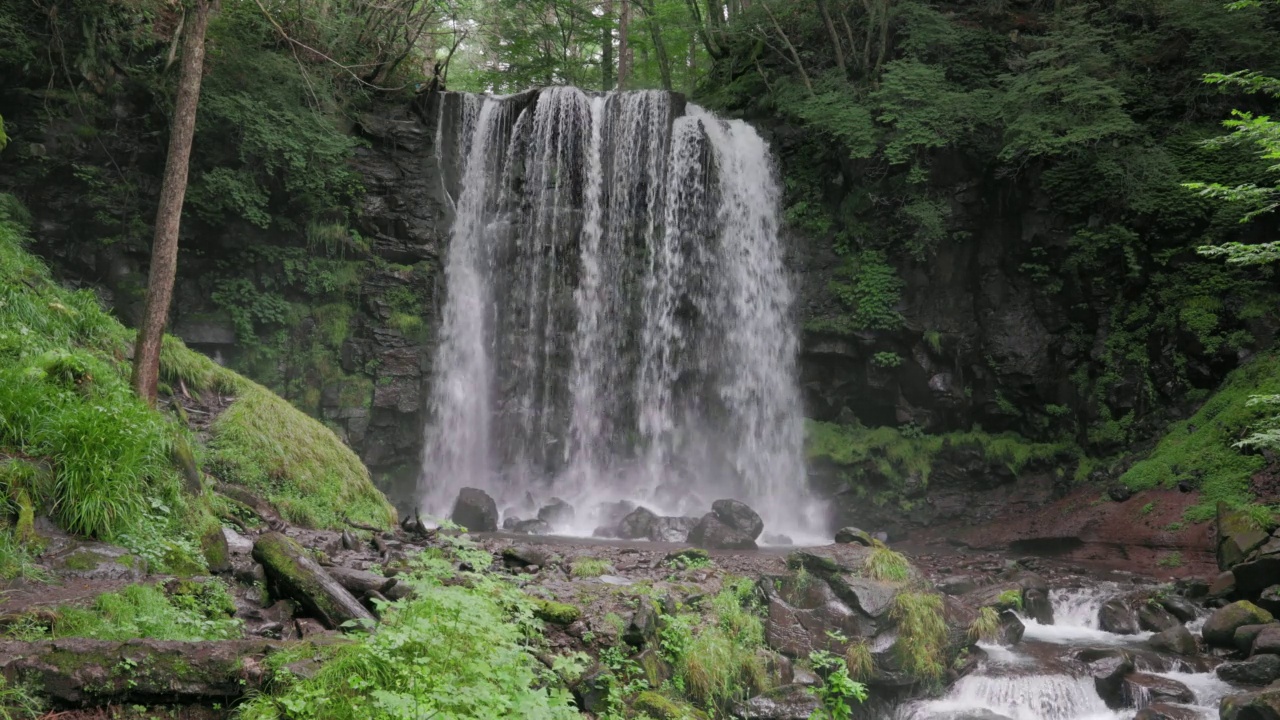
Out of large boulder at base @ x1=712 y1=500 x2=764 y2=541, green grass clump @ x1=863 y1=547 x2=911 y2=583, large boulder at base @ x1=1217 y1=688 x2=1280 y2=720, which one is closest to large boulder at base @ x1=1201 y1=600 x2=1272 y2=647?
large boulder at base @ x1=1217 y1=688 x2=1280 y2=720

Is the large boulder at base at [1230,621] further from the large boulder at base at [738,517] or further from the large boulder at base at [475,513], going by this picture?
the large boulder at base at [475,513]

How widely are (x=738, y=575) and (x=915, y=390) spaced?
9437 millimetres

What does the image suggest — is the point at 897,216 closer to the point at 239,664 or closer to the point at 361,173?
the point at 361,173

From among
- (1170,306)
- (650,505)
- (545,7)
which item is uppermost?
(545,7)

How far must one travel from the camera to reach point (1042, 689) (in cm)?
749

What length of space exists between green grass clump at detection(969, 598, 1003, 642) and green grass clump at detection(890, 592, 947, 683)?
0.65 m

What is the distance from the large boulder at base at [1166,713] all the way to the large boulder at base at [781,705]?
320 centimetres

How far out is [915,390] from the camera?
54.5 feet

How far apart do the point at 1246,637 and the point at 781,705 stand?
548cm

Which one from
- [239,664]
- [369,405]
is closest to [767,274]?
[369,405]

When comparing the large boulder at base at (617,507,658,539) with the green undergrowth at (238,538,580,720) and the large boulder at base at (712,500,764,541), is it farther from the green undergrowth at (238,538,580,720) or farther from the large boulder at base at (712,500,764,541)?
the green undergrowth at (238,538,580,720)

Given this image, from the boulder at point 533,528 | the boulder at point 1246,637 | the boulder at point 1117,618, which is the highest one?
the boulder at point 1246,637

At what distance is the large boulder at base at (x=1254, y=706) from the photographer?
6.23 m

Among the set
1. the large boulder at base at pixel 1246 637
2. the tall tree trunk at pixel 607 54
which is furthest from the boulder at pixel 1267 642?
the tall tree trunk at pixel 607 54
